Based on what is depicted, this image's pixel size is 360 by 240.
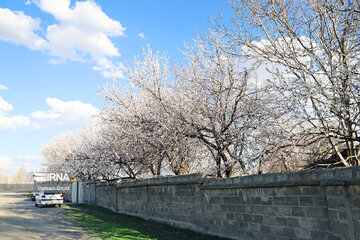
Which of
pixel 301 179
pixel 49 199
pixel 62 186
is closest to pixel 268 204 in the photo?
pixel 301 179

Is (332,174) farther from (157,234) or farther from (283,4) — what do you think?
(157,234)

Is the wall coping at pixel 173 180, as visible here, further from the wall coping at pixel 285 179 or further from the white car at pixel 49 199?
the white car at pixel 49 199

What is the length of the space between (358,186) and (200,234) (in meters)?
6.25

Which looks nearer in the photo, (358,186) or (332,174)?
(358,186)

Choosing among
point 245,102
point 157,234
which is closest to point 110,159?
point 157,234

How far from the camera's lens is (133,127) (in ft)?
47.7

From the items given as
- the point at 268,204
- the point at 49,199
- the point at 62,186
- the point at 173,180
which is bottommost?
the point at 49,199

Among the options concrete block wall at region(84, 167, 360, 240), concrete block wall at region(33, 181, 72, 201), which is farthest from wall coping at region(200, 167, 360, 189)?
concrete block wall at region(33, 181, 72, 201)

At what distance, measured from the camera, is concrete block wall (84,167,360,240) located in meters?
6.16

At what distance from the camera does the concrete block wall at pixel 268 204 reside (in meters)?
6.16

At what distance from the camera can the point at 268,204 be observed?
816 cm

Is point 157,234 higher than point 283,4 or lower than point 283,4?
lower

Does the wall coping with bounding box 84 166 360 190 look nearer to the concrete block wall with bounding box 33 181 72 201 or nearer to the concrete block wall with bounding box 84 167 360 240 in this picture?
the concrete block wall with bounding box 84 167 360 240

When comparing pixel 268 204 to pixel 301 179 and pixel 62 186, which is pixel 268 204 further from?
pixel 62 186
